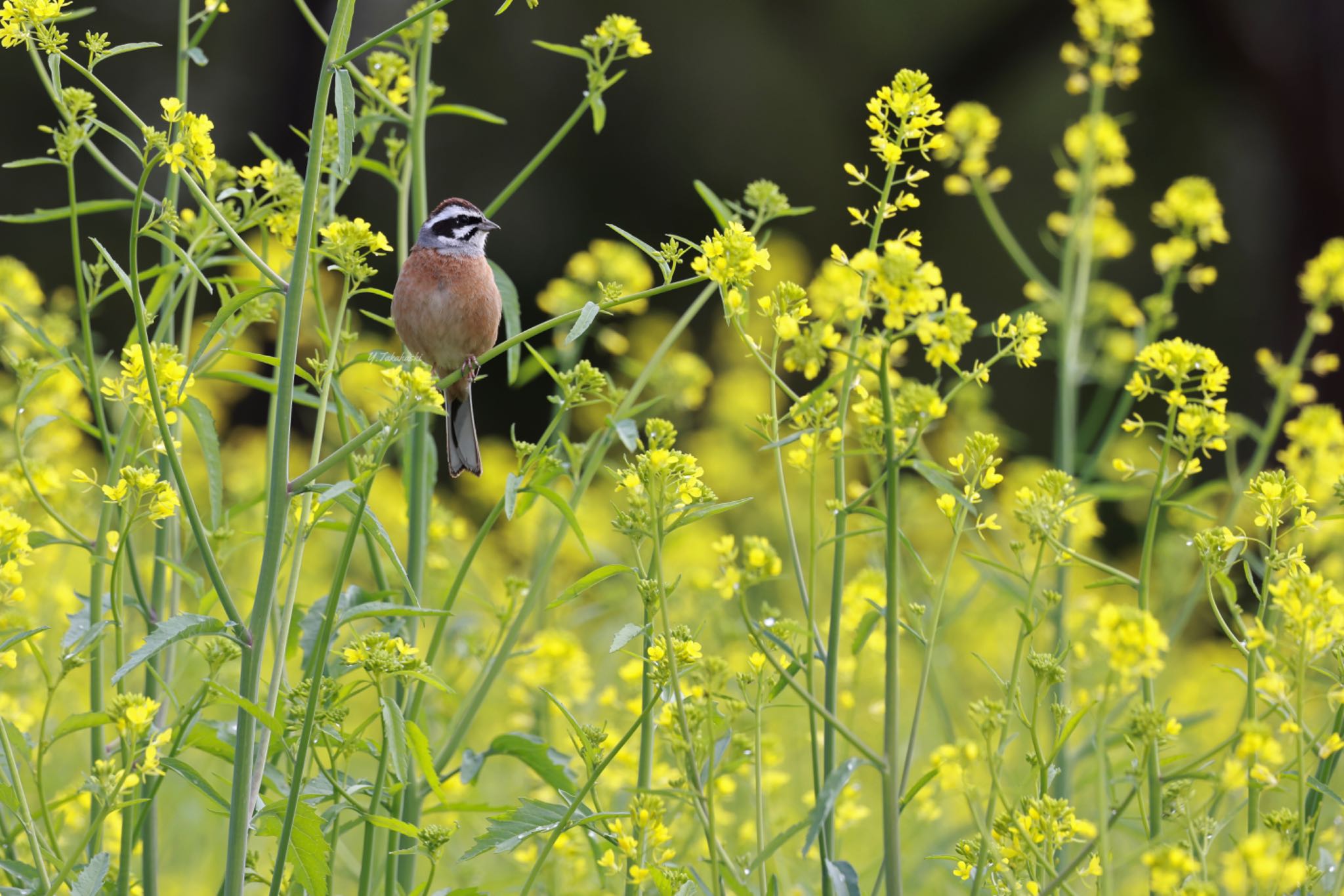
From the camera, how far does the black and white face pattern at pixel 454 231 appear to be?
2822 millimetres

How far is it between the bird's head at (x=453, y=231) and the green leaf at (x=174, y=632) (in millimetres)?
1417

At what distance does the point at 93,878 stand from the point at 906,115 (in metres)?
1.36

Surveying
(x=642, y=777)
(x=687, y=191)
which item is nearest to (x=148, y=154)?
(x=642, y=777)

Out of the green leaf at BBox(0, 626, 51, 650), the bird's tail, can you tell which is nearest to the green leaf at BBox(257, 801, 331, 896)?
the green leaf at BBox(0, 626, 51, 650)

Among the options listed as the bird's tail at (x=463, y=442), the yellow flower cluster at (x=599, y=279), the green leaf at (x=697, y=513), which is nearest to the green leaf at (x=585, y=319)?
the green leaf at (x=697, y=513)

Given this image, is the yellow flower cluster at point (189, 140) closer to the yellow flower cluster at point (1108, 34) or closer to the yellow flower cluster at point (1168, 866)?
the yellow flower cluster at point (1168, 866)

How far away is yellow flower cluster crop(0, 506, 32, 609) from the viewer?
5.40ft

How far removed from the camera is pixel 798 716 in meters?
4.05

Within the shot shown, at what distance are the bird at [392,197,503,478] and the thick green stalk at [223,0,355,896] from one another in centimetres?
117

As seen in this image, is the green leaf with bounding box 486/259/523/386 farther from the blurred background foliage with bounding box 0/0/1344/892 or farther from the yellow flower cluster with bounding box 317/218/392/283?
the blurred background foliage with bounding box 0/0/1344/892

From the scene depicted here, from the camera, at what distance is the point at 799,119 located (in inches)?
329

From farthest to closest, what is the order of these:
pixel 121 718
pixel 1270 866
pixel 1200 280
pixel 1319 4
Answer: pixel 1319 4 < pixel 1200 280 < pixel 121 718 < pixel 1270 866

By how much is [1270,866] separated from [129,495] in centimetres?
141

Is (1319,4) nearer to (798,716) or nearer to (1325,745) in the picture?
(798,716)
